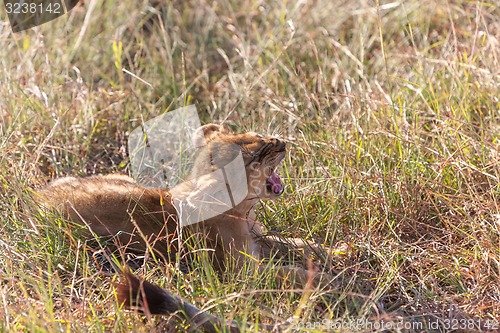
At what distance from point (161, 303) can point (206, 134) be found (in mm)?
1517

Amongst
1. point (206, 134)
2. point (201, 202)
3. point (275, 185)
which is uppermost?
point (206, 134)

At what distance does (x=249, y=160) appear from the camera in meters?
4.46

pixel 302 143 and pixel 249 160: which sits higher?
pixel 249 160

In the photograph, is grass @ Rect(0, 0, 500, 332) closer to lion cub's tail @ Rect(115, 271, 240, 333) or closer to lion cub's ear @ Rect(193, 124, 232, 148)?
lion cub's tail @ Rect(115, 271, 240, 333)

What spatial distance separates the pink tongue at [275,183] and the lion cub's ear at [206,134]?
0.39m

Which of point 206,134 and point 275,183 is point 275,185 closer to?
point 275,183

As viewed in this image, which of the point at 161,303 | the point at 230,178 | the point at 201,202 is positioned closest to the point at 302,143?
the point at 230,178

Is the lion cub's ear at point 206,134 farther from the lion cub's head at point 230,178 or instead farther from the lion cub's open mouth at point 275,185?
the lion cub's open mouth at point 275,185

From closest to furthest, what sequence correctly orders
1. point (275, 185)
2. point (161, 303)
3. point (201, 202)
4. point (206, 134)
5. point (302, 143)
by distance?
point (161, 303), point (201, 202), point (275, 185), point (206, 134), point (302, 143)

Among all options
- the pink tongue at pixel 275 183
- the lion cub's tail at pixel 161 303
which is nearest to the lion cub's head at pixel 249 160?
the pink tongue at pixel 275 183

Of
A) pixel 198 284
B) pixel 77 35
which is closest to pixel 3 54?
pixel 77 35

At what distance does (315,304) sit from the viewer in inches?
143

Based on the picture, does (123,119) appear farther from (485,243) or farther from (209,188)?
(485,243)

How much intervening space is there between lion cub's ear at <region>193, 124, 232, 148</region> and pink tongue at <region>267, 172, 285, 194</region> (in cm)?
39
